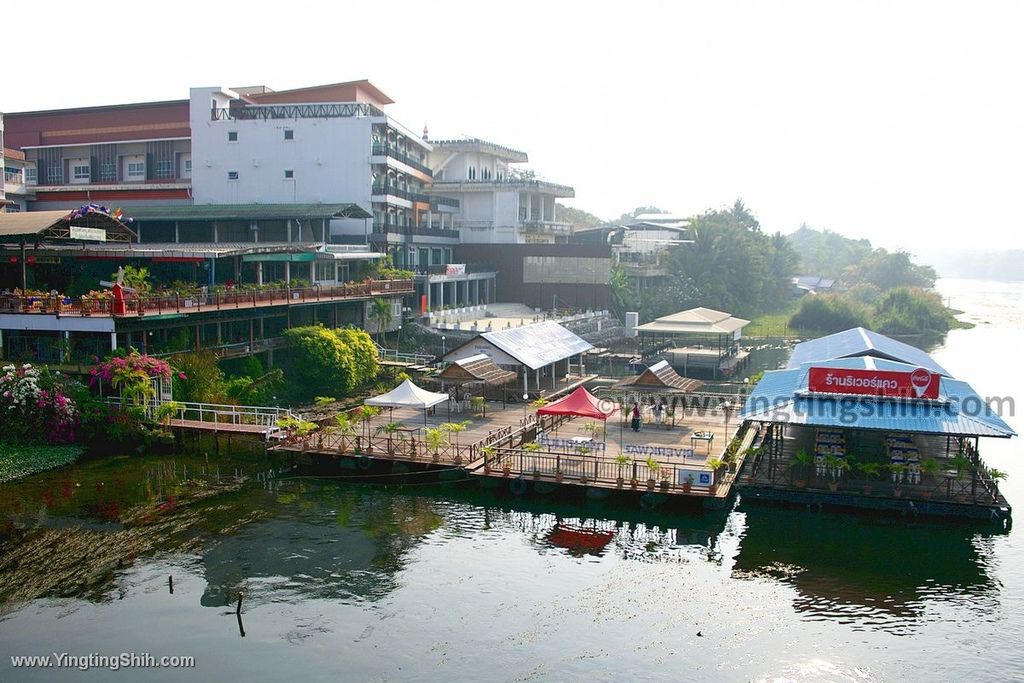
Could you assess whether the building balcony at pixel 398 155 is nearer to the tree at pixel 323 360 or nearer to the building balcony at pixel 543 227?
the building balcony at pixel 543 227

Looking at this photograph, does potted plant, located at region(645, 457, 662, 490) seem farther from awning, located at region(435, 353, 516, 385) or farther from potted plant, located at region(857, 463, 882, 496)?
awning, located at region(435, 353, 516, 385)

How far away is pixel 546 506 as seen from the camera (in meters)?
31.7

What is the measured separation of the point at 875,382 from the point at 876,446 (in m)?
3.13

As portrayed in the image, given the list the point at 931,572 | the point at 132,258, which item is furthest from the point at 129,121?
the point at 931,572

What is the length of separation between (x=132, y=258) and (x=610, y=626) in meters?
38.4

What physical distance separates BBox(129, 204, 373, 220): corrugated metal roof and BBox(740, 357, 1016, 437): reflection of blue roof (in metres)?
34.9

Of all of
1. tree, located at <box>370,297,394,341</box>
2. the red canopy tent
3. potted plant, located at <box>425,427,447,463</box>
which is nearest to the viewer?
potted plant, located at <box>425,427,447,463</box>

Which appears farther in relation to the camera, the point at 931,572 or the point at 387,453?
the point at 387,453

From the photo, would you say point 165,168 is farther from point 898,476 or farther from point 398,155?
point 898,476

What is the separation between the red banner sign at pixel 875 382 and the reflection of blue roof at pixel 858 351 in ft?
21.7

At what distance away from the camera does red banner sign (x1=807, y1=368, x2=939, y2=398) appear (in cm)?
3219

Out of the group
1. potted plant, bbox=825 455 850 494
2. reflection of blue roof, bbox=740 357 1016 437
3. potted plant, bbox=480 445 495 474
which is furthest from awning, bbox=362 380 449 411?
potted plant, bbox=825 455 850 494

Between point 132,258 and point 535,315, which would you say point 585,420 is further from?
point 535,315

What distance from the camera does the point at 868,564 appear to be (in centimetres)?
2617
